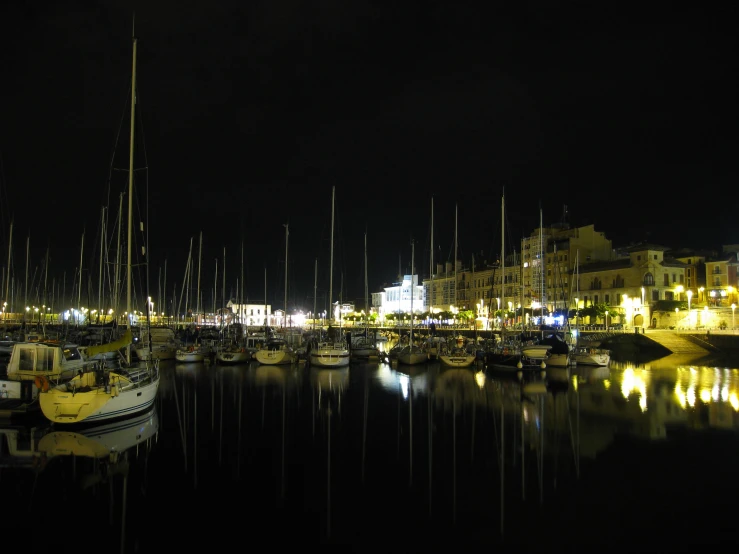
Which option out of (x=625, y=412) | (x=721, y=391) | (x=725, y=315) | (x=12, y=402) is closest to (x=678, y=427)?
(x=625, y=412)

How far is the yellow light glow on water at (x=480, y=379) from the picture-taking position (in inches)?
1410

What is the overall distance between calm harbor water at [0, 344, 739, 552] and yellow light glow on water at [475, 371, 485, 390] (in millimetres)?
6491

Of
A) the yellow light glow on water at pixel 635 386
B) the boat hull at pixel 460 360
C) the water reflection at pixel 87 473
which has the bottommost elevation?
the yellow light glow on water at pixel 635 386

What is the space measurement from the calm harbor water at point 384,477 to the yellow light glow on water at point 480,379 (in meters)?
6.49

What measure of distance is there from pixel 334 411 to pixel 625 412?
13738 mm

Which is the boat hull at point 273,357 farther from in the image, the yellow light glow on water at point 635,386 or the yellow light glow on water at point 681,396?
the yellow light glow on water at point 681,396

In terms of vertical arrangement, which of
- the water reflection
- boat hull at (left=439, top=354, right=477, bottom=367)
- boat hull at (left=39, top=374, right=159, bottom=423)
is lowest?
the water reflection

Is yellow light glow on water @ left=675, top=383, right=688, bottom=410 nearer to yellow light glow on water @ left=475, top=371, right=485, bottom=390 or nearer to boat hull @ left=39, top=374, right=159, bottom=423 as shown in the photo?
yellow light glow on water @ left=475, top=371, right=485, bottom=390

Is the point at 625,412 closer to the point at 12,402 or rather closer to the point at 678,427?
the point at 678,427

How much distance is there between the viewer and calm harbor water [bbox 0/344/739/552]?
39.1ft

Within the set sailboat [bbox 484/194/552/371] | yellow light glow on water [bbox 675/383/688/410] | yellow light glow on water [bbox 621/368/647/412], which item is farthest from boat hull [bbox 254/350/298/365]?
yellow light glow on water [bbox 675/383/688/410]

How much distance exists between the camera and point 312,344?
53.5m

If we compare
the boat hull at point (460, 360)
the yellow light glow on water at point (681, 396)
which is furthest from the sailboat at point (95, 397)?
the boat hull at point (460, 360)

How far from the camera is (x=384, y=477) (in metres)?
15.8
